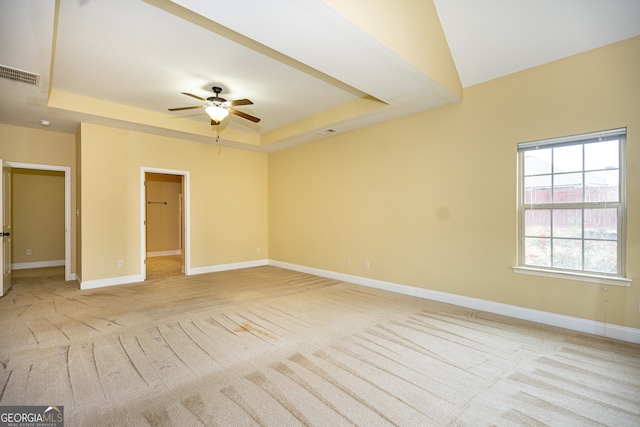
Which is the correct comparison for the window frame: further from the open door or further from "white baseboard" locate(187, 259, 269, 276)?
the open door

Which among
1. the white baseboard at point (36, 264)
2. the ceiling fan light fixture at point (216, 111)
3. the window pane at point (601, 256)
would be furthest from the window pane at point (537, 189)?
the white baseboard at point (36, 264)

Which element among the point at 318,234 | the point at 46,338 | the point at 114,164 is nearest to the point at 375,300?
the point at 318,234

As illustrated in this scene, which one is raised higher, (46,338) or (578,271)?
(578,271)

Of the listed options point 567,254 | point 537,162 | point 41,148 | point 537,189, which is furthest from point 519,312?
point 41,148

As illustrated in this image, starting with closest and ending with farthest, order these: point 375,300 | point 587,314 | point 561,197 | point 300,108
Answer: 1. point 587,314
2. point 561,197
3. point 375,300
4. point 300,108

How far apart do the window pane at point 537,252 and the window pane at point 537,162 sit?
0.80 meters

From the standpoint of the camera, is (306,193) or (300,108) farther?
(306,193)

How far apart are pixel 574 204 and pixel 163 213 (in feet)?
30.9

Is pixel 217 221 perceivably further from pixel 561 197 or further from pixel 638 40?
pixel 638 40

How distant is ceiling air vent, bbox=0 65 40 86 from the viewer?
320 cm

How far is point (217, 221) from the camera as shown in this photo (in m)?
6.59

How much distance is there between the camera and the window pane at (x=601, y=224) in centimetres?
309

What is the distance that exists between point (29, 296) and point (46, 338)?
7.42 ft

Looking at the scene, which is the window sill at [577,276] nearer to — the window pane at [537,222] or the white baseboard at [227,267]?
the window pane at [537,222]
